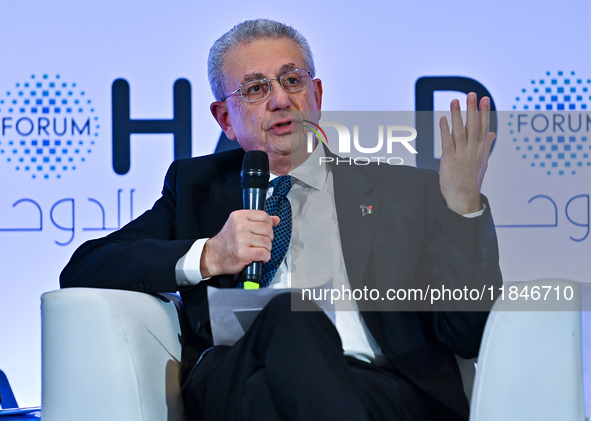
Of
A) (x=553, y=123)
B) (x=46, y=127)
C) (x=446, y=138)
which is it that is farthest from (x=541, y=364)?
(x=46, y=127)

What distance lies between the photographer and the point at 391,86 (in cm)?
277

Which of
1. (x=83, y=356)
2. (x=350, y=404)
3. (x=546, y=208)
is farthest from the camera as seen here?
(x=546, y=208)

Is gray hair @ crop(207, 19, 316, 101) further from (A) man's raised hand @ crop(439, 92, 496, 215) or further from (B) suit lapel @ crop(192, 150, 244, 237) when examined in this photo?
(A) man's raised hand @ crop(439, 92, 496, 215)

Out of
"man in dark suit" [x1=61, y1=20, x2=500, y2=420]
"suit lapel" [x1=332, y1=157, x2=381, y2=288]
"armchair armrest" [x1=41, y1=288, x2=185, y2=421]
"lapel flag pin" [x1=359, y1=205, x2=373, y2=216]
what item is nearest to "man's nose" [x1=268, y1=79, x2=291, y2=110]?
"man in dark suit" [x1=61, y1=20, x2=500, y2=420]

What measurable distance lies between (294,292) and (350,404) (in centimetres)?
24

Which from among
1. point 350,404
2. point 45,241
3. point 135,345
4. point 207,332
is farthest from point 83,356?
point 45,241

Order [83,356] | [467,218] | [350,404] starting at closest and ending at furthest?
1. [350,404]
2. [83,356]
3. [467,218]

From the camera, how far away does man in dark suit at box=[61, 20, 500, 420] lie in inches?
44.7

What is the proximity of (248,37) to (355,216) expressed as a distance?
610mm

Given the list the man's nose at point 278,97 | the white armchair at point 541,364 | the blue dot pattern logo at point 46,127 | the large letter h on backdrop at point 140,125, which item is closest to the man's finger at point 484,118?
the white armchair at point 541,364

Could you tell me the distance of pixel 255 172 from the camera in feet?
4.55

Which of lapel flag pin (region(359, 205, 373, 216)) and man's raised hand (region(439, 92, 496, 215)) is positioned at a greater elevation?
man's raised hand (region(439, 92, 496, 215))

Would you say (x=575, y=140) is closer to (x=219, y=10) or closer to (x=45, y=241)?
(x=219, y=10)

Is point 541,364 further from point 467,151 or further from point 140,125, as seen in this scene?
point 140,125
